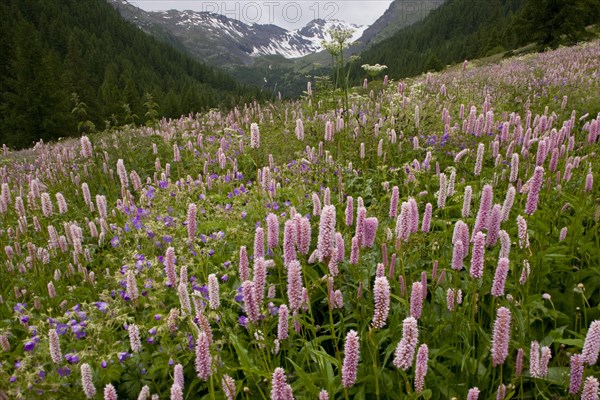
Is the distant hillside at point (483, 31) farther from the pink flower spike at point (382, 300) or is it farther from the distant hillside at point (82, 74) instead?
the pink flower spike at point (382, 300)

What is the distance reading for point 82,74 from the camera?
7881 centimetres

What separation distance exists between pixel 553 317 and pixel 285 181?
3.83 meters

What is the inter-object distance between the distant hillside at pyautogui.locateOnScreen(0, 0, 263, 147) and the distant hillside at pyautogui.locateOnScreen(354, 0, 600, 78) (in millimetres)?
29365

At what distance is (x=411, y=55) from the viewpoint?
14438 centimetres

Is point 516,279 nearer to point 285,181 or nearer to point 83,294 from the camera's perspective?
point 285,181

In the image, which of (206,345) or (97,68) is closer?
(206,345)

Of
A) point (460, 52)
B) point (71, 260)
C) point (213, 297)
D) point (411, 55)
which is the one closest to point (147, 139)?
point (71, 260)

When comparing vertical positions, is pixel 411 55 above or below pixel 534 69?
above

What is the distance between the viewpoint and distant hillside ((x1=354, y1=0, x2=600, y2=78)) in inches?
1373

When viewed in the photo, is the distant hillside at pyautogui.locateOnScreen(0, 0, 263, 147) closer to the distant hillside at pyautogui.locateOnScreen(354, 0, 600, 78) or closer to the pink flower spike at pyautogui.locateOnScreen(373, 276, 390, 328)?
the pink flower spike at pyautogui.locateOnScreen(373, 276, 390, 328)

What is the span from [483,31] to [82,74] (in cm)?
9304

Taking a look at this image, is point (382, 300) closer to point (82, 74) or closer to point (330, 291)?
point (330, 291)

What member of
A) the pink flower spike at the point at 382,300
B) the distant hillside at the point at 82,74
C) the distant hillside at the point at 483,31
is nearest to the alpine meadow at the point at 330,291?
the pink flower spike at the point at 382,300

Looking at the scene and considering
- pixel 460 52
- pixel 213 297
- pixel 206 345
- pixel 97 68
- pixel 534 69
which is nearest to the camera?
pixel 206 345
